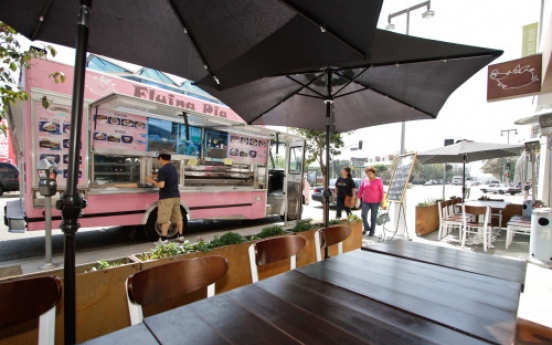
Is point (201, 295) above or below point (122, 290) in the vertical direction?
below

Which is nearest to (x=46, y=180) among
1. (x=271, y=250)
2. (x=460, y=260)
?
(x=271, y=250)

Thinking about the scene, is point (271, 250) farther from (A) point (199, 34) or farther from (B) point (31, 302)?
(A) point (199, 34)

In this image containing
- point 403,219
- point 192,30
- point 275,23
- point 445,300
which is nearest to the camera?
point 445,300

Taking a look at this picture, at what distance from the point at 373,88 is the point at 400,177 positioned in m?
4.04

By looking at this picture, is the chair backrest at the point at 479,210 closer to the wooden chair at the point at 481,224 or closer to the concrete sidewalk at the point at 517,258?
the wooden chair at the point at 481,224

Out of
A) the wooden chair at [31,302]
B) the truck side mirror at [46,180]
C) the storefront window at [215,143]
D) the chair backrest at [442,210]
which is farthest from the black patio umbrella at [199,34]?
the chair backrest at [442,210]

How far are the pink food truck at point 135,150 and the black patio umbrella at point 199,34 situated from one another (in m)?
2.11

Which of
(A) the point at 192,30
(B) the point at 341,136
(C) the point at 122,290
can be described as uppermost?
(B) the point at 341,136

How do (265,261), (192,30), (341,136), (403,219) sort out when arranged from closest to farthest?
(192,30) < (265,261) < (403,219) < (341,136)

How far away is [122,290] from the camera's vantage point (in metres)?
2.21

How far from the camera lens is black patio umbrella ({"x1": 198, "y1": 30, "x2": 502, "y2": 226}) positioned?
7.54ft

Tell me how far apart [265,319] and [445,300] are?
3.47 feet

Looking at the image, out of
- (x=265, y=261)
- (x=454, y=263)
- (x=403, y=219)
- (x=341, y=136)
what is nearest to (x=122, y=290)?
(x=265, y=261)

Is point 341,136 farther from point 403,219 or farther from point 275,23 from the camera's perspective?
point 275,23
